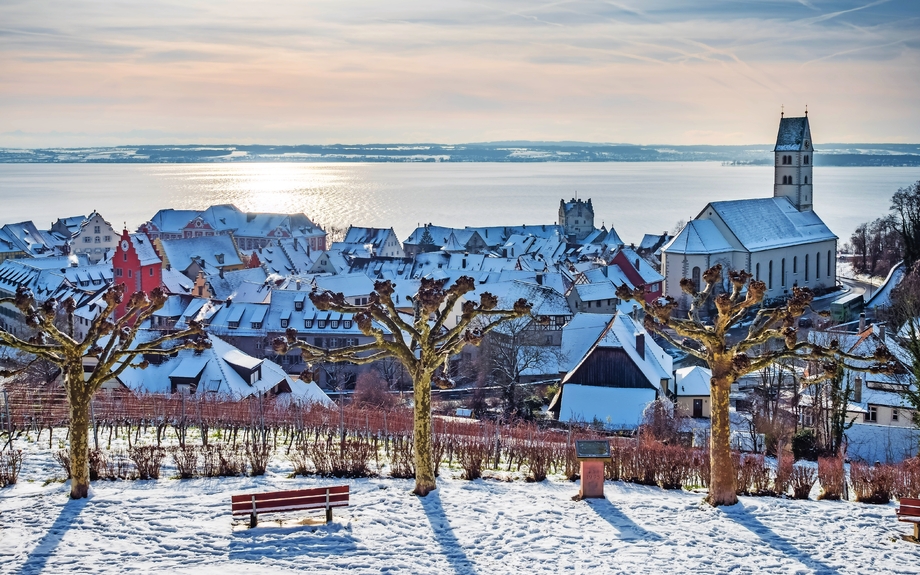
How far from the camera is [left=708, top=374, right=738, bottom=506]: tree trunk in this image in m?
15.4

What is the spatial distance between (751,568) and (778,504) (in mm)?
3345

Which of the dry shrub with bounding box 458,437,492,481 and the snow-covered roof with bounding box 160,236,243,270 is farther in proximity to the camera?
the snow-covered roof with bounding box 160,236,243,270

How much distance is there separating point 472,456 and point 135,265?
44.1 metres

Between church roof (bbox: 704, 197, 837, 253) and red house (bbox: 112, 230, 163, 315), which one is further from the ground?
church roof (bbox: 704, 197, 837, 253)

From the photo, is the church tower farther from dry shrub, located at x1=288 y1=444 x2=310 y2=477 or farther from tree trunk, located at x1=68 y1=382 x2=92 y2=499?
tree trunk, located at x1=68 y1=382 x2=92 y2=499

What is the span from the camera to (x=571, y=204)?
12019 cm

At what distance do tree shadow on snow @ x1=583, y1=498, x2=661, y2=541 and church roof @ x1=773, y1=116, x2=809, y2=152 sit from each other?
213ft

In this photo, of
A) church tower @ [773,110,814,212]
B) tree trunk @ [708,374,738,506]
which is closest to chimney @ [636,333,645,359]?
tree trunk @ [708,374,738,506]

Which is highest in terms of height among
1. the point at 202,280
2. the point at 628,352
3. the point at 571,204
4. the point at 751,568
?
the point at 571,204

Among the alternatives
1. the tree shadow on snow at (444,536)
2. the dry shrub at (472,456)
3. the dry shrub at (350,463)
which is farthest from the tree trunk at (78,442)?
the dry shrub at (472,456)

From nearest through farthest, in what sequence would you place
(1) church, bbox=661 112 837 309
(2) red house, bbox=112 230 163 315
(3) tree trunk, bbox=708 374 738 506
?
(3) tree trunk, bbox=708 374 738 506 < (2) red house, bbox=112 230 163 315 < (1) church, bbox=661 112 837 309

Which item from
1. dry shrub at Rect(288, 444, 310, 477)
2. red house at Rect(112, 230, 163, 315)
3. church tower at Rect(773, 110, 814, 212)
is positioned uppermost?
church tower at Rect(773, 110, 814, 212)

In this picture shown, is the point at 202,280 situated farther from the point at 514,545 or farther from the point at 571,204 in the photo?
the point at 571,204

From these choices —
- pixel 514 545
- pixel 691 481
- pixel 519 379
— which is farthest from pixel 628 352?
pixel 514 545
